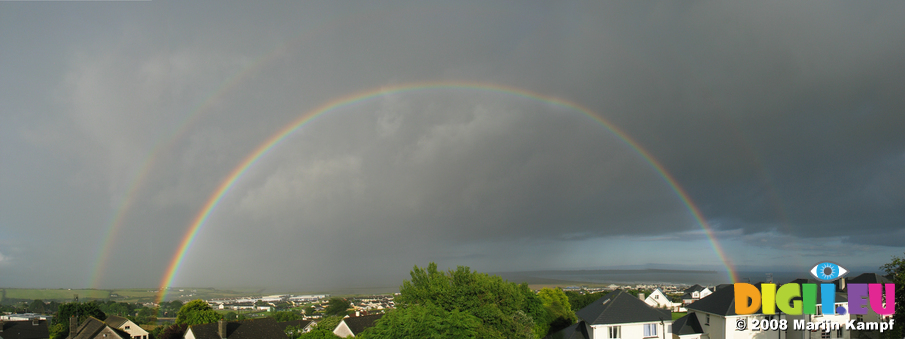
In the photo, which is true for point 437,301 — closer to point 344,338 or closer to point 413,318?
point 413,318

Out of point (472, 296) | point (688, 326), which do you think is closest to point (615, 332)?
point (688, 326)

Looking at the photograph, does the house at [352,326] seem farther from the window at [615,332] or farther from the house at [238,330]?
the window at [615,332]

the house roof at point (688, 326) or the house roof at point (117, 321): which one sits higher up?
the house roof at point (688, 326)

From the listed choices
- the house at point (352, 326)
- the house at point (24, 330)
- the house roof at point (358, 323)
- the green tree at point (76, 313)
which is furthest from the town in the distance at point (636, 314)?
the green tree at point (76, 313)

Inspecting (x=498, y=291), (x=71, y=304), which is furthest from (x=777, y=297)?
(x=71, y=304)

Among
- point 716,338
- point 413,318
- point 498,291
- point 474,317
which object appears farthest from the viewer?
point 716,338

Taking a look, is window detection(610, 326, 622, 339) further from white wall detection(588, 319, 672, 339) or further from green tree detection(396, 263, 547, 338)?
green tree detection(396, 263, 547, 338)

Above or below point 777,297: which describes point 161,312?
below
